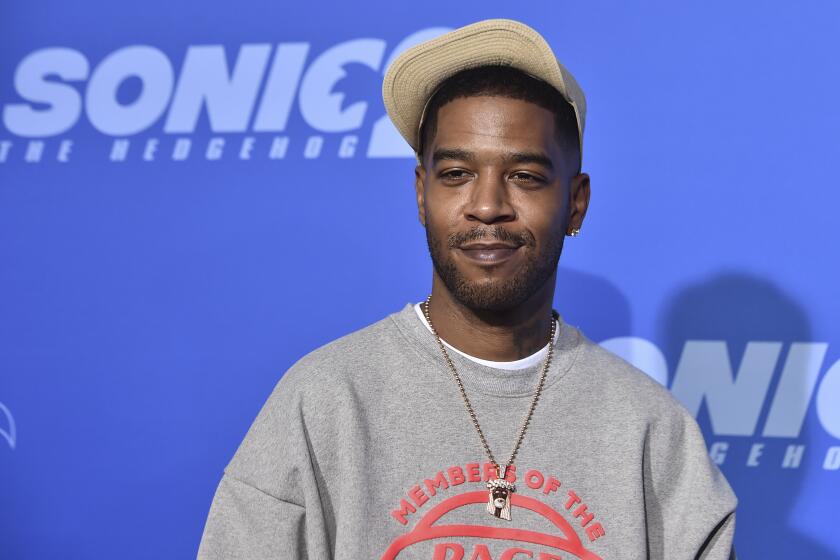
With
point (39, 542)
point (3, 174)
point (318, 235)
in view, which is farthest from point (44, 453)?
point (318, 235)

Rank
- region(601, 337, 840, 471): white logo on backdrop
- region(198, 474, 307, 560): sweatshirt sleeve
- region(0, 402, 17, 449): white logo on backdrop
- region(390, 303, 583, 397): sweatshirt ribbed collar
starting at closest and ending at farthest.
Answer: region(198, 474, 307, 560): sweatshirt sleeve < region(390, 303, 583, 397): sweatshirt ribbed collar < region(601, 337, 840, 471): white logo on backdrop < region(0, 402, 17, 449): white logo on backdrop

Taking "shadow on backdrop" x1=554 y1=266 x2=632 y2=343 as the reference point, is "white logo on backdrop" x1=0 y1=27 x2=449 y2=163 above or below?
above

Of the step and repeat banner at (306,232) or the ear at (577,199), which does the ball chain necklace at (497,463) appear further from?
the step and repeat banner at (306,232)

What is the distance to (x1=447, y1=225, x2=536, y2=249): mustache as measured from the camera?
3.75 ft

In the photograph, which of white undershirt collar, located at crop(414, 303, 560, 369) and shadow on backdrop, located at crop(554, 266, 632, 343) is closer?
white undershirt collar, located at crop(414, 303, 560, 369)

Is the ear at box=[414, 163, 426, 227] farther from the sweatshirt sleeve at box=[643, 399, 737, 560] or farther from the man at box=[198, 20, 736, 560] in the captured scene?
the sweatshirt sleeve at box=[643, 399, 737, 560]

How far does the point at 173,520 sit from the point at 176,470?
86 millimetres

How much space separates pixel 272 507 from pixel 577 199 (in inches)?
20.4

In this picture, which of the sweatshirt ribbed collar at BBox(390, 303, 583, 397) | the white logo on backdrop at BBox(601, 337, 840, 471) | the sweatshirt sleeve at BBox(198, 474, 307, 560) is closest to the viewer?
the sweatshirt sleeve at BBox(198, 474, 307, 560)

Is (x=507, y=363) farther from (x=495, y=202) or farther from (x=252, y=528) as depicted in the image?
(x=252, y=528)

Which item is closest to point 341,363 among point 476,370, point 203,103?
point 476,370

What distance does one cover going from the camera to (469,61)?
120cm

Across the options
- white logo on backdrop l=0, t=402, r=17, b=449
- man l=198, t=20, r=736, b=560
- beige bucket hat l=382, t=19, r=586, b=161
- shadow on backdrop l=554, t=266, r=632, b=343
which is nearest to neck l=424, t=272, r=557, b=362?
man l=198, t=20, r=736, b=560

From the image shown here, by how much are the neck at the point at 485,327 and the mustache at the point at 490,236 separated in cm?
8
